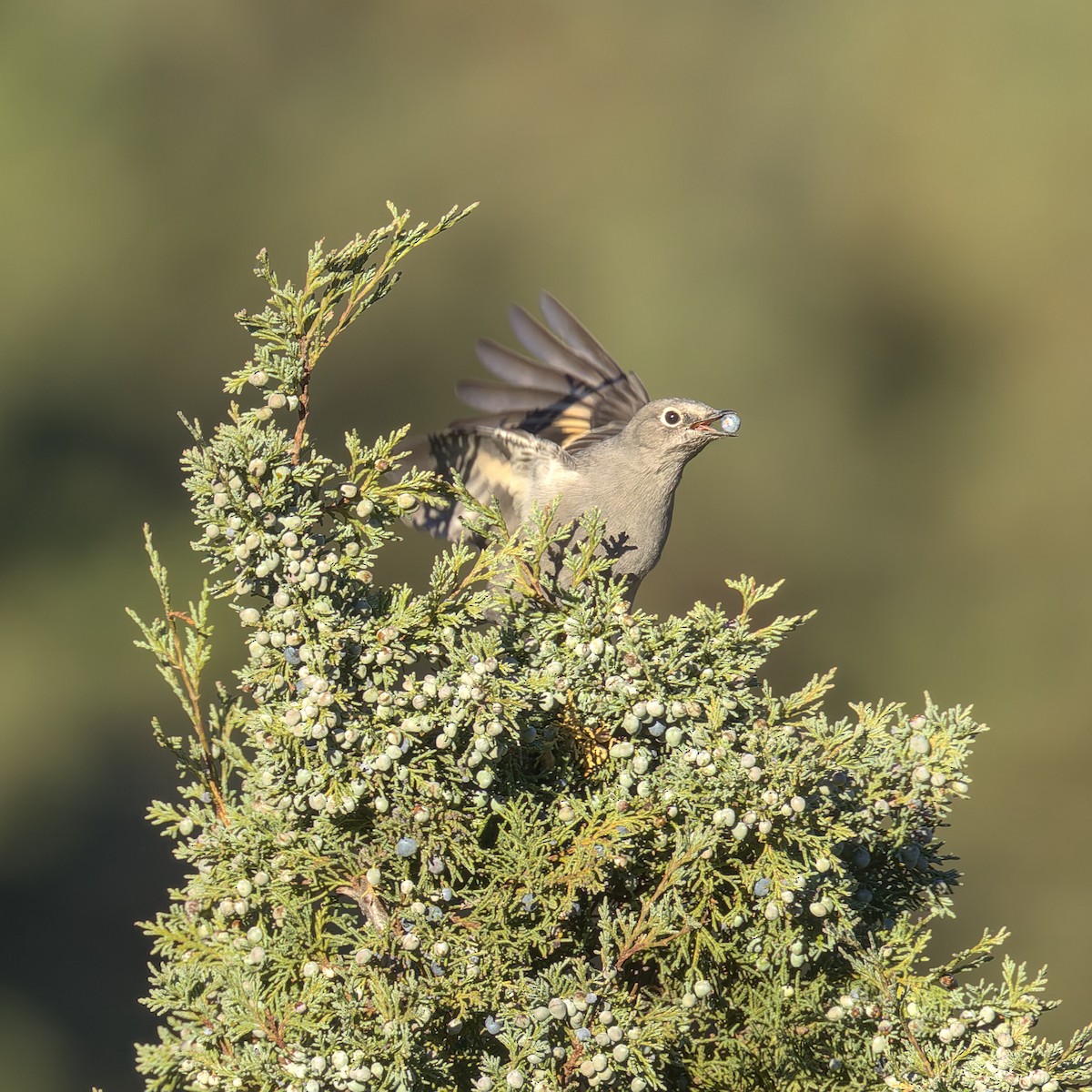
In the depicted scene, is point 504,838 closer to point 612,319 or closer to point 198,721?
point 198,721

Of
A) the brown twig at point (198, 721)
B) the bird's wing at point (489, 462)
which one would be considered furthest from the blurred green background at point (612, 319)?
the brown twig at point (198, 721)

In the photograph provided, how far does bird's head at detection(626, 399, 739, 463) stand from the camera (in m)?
3.60

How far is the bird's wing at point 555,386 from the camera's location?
4.48 m

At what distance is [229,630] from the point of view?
867 cm

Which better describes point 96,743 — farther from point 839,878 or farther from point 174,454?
point 839,878

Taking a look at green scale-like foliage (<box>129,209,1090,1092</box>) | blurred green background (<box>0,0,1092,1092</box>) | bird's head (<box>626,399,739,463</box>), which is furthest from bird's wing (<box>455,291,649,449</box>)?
blurred green background (<box>0,0,1092,1092</box>)

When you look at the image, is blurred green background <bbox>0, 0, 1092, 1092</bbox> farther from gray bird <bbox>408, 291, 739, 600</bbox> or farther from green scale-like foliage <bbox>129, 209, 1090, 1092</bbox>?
green scale-like foliage <bbox>129, 209, 1090, 1092</bbox>

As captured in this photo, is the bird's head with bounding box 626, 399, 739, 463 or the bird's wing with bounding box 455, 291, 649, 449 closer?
the bird's head with bounding box 626, 399, 739, 463

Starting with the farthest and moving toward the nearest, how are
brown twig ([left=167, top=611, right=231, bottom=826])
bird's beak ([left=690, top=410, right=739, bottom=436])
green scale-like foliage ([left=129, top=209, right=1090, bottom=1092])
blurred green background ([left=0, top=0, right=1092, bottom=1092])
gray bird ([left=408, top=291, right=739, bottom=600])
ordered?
blurred green background ([left=0, top=0, right=1092, bottom=1092]) < gray bird ([left=408, top=291, right=739, bottom=600]) < bird's beak ([left=690, top=410, right=739, bottom=436]) < brown twig ([left=167, top=611, right=231, bottom=826]) < green scale-like foliage ([left=129, top=209, right=1090, bottom=1092])

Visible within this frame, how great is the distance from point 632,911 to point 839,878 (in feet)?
1.26

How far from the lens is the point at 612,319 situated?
9812 millimetres

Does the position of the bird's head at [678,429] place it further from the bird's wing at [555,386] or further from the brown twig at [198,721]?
the brown twig at [198,721]

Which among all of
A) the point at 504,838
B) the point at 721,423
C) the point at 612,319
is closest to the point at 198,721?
the point at 504,838

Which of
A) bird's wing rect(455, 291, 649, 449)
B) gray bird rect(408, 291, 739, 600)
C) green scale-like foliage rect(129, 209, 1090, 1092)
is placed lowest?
green scale-like foliage rect(129, 209, 1090, 1092)
